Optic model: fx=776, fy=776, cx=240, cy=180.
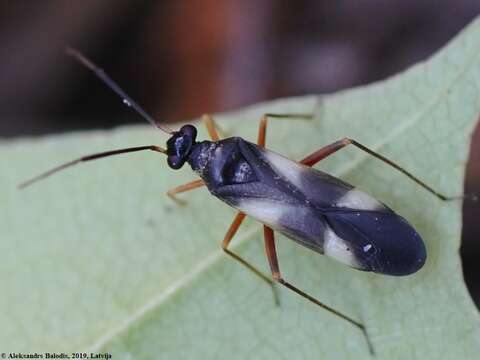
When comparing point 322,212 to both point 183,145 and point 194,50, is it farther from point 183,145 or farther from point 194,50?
point 194,50

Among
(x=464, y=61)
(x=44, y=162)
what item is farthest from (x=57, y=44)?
(x=464, y=61)

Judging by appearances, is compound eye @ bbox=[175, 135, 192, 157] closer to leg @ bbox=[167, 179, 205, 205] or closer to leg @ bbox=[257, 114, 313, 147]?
leg @ bbox=[167, 179, 205, 205]

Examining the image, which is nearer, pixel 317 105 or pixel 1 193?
pixel 317 105

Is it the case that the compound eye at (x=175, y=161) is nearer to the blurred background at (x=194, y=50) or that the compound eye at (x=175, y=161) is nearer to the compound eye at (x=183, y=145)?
the compound eye at (x=183, y=145)

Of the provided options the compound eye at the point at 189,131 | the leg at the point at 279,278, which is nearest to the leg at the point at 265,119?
the compound eye at the point at 189,131

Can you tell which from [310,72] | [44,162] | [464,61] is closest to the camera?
[464,61]

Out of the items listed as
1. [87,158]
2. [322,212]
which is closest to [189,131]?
[87,158]

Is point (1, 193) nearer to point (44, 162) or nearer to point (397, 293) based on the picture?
point (44, 162)
